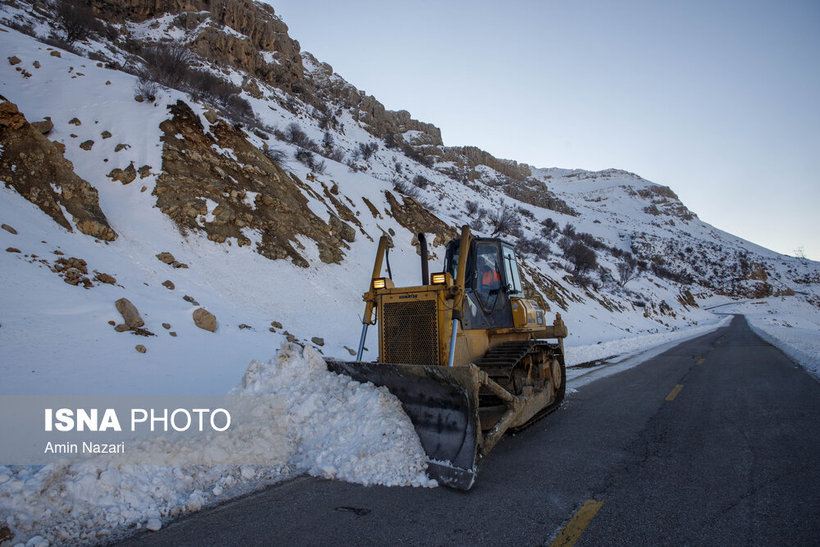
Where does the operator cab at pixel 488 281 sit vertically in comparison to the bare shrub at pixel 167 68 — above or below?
below

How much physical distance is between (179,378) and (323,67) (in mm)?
93716

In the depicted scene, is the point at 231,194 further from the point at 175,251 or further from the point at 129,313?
the point at 129,313

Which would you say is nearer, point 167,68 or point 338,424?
point 338,424

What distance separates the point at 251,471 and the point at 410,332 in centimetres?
242

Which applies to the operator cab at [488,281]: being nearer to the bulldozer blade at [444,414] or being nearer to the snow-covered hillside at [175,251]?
the bulldozer blade at [444,414]

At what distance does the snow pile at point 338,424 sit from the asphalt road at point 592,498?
0.68ft

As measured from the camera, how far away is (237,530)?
339 cm

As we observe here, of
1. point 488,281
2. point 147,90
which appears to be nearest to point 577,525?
point 488,281

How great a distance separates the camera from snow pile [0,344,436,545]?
337 cm

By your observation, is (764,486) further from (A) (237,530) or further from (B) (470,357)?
(A) (237,530)

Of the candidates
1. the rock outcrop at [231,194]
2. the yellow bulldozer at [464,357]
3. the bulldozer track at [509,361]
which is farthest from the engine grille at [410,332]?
the rock outcrop at [231,194]

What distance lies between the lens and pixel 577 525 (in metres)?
3.41

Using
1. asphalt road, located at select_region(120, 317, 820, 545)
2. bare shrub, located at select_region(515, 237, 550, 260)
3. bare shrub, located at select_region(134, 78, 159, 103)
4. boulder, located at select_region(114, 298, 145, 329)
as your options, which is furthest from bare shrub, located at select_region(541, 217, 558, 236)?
boulder, located at select_region(114, 298, 145, 329)

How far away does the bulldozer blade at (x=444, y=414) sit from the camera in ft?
14.0
